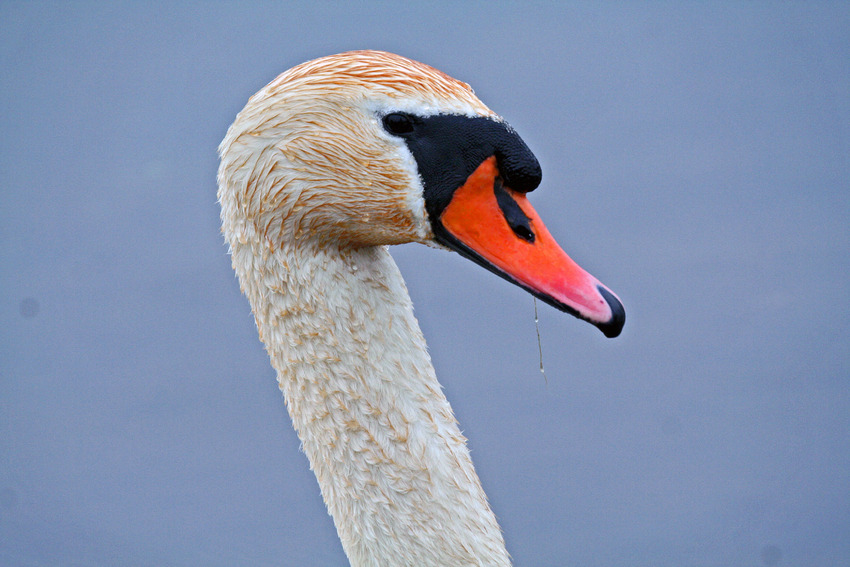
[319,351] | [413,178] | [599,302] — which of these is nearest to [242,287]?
[319,351]

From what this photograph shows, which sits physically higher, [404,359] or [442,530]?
[404,359]

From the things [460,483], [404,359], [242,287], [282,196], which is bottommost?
[460,483]

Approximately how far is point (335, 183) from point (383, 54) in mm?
363

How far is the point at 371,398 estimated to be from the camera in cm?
226

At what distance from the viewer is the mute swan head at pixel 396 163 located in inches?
80.7

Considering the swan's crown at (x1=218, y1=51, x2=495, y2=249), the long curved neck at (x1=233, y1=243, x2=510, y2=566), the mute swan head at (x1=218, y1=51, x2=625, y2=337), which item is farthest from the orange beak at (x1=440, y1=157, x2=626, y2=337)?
the long curved neck at (x1=233, y1=243, x2=510, y2=566)

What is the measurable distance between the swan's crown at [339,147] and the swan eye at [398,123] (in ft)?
0.06

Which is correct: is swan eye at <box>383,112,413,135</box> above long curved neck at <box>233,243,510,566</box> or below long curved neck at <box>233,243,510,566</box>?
above

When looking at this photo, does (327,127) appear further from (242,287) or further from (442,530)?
(442,530)

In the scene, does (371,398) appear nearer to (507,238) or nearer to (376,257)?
(376,257)

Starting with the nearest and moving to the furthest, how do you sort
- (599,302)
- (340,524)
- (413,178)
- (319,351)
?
(599,302) → (413,178) → (319,351) → (340,524)

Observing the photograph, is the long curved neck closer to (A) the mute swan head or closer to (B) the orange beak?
(A) the mute swan head

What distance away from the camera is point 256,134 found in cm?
211

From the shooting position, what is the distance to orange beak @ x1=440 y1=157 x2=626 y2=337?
202cm
